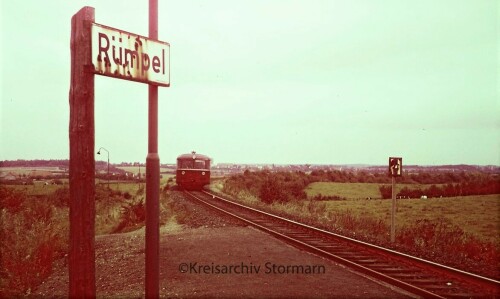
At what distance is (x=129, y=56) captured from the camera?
3775 millimetres

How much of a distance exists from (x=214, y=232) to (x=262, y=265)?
4.42 meters

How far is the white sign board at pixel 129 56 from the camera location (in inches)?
142

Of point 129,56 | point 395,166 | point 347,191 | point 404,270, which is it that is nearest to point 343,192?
point 347,191

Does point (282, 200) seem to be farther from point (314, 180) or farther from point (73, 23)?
point (314, 180)

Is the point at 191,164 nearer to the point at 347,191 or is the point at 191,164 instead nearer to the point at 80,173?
the point at 347,191

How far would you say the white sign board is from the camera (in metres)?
3.61

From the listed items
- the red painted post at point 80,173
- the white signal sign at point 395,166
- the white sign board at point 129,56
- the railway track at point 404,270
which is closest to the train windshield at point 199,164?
the railway track at point 404,270

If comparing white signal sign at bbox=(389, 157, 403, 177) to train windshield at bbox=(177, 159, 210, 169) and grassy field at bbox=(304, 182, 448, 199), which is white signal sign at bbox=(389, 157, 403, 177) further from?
grassy field at bbox=(304, 182, 448, 199)

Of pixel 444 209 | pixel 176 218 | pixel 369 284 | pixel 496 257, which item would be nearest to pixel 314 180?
pixel 444 209

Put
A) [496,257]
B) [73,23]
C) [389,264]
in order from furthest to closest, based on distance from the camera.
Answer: [496,257], [389,264], [73,23]

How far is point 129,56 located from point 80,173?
1106mm

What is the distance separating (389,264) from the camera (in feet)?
27.1

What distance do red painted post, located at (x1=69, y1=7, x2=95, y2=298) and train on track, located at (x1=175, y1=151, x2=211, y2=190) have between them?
27.1 meters

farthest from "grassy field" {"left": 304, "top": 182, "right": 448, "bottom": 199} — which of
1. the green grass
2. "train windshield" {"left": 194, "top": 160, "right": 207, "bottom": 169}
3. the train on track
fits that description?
"train windshield" {"left": 194, "top": 160, "right": 207, "bottom": 169}
